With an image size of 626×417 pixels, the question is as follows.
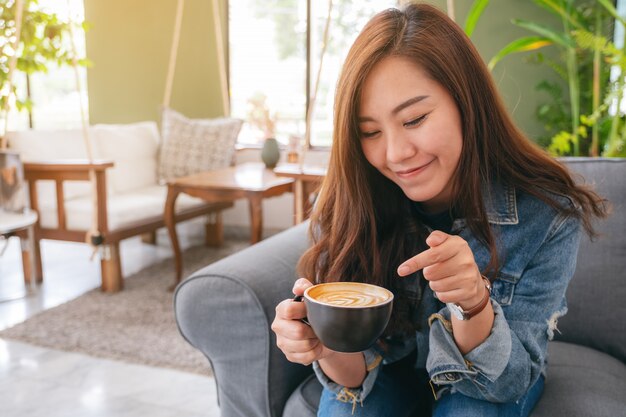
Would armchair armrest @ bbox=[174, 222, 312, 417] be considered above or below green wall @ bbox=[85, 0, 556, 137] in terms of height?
below

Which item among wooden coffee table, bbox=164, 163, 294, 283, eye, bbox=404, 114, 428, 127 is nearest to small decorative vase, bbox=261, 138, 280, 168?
wooden coffee table, bbox=164, 163, 294, 283

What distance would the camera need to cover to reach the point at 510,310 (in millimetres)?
958

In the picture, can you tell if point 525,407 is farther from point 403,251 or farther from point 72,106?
point 72,106

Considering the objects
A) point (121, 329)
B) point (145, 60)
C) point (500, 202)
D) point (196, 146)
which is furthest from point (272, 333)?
point (145, 60)

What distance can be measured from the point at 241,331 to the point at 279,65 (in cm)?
379

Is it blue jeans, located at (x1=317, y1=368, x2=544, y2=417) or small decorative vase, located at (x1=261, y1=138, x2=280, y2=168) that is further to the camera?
small decorative vase, located at (x1=261, y1=138, x2=280, y2=168)

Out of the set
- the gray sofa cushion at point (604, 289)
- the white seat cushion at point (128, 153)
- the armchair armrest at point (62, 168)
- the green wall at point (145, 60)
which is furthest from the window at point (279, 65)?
the gray sofa cushion at point (604, 289)

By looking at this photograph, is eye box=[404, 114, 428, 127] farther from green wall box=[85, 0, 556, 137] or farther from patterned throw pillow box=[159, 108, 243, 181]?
green wall box=[85, 0, 556, 137]

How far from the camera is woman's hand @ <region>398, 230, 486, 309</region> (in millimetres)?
713

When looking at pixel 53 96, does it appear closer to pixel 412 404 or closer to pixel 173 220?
pixel 173 220

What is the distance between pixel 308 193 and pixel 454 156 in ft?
7.50

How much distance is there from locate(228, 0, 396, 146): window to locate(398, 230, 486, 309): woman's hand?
3.86m

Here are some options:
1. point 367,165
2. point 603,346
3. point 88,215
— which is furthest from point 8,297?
point 603,346

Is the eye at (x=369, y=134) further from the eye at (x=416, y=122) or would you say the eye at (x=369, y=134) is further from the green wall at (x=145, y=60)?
the green wall at (x=145, y=60)
